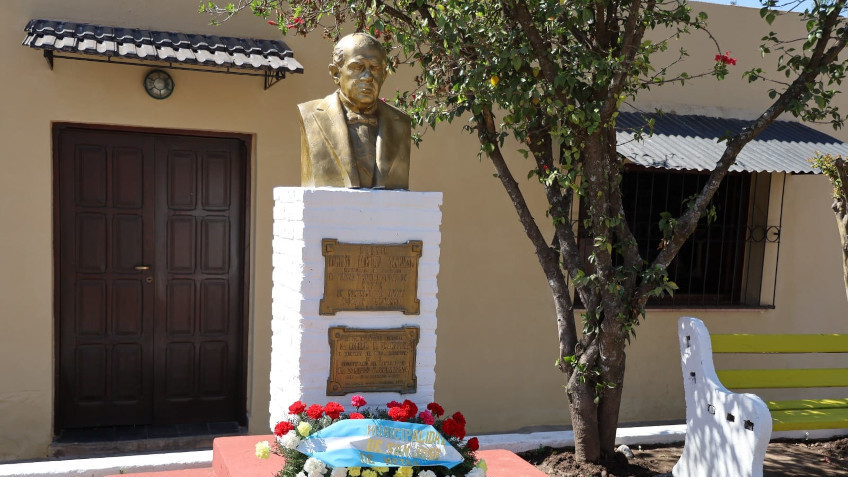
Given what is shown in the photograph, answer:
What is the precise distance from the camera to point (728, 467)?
4062 millimetres

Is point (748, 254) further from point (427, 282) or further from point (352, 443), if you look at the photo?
point (352, 443)

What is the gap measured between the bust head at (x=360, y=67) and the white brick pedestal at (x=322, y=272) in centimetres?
47

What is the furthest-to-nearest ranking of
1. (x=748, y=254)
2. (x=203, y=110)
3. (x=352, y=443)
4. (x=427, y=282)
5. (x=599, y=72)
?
(x=748, y=254)
(x=203, y=110)
(x=599, y=72)
(x=427, y=282)
(x=352, y=443)

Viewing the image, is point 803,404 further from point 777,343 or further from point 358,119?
point 358,119

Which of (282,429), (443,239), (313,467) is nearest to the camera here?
(313,467)

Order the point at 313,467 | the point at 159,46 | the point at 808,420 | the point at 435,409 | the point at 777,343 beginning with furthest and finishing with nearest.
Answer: the point at 777,343
the point at 159,46
the point at 808,420
the point at 435,409
the point at 313,467

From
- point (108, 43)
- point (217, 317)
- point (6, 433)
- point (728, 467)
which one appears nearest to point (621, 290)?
point (728, 467)

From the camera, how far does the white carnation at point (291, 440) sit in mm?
3029

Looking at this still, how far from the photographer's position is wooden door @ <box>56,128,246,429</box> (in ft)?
16.8

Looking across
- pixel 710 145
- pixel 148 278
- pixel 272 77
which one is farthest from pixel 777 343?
pixel 148 278

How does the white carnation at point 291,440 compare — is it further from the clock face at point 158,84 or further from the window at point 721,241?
the window at point 721,241

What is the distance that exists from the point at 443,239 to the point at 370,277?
2.36m

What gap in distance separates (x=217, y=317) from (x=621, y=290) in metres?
2.90

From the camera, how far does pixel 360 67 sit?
11.3 ft
